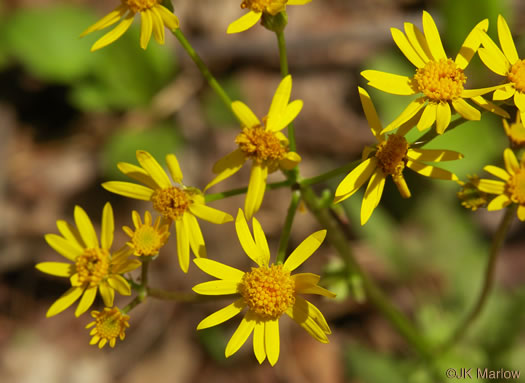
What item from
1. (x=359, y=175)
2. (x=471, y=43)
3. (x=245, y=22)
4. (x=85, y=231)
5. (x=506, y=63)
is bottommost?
(x=85, y=231)

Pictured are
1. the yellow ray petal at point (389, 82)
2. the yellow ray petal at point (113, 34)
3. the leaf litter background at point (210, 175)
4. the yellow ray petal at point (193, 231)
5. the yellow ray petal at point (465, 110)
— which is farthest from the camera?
the leaf litter background at point (210, 175)

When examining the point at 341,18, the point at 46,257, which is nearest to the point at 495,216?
the point at 341,18

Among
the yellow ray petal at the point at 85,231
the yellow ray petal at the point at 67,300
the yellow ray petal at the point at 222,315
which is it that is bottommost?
the yellow ray petal at the point at 67,300

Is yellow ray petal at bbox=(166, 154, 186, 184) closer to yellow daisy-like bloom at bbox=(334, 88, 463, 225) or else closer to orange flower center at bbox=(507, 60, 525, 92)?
yellow daisy-like bloom at bbox=(334, 88, 463, 225)

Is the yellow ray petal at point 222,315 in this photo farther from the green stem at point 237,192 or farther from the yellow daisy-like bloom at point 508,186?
the yellow daisy-like bloom at point 508,186

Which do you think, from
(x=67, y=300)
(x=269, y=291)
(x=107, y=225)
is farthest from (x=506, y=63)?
(x=67, y=300)

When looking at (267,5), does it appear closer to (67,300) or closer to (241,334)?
(241,334)

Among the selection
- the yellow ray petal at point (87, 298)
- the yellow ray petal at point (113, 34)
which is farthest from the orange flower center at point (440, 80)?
the yellow ray petal at point (87, 298)
